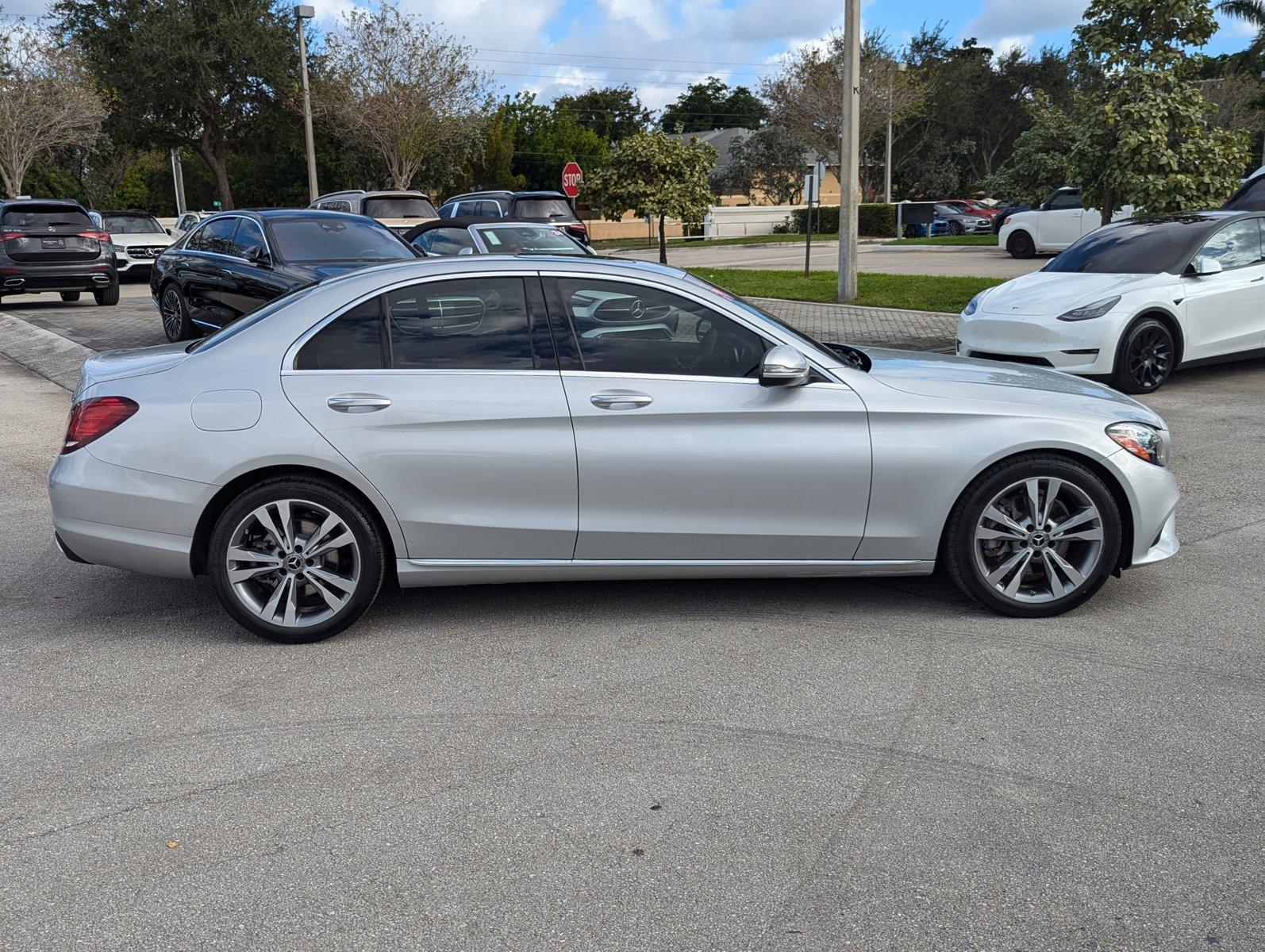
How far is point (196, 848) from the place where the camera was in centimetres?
330

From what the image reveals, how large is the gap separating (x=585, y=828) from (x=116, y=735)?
1.74m

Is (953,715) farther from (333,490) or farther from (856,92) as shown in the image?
(856,92)

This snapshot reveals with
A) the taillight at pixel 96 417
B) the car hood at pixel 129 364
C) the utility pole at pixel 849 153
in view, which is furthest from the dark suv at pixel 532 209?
the taillight at pixel 96 417

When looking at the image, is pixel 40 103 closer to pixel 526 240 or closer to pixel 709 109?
pixel 526 240

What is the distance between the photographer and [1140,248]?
11.0 metres

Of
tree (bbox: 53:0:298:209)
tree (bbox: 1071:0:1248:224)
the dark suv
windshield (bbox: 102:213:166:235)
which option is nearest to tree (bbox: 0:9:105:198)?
tree (bbox: 53:0:298:209)

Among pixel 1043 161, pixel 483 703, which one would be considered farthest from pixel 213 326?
pixel 1043 161

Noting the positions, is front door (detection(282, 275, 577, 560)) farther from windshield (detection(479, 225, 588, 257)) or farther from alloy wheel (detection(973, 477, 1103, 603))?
windshield (detection(479, 225, 588, 257))

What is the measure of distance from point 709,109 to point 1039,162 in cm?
7696

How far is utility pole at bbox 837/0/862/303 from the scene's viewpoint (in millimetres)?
16375

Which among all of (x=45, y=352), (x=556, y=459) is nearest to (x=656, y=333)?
(x=556, y=459)

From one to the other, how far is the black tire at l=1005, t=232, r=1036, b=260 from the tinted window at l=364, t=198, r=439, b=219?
13.4 meters

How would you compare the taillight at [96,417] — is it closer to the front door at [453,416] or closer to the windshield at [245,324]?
the windshield at [245,324]

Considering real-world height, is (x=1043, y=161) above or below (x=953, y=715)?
above
